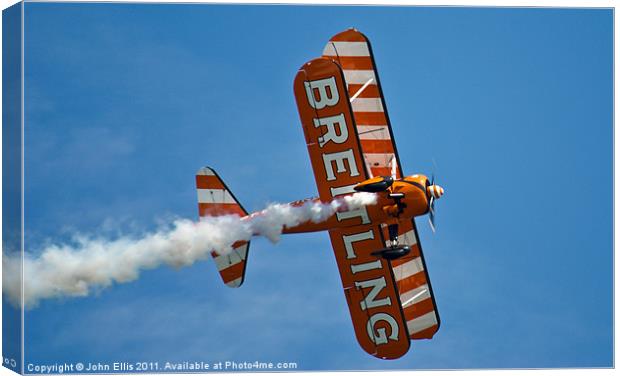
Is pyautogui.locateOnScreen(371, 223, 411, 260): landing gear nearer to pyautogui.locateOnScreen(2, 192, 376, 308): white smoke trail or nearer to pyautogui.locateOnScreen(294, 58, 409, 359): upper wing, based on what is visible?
pyautogui.locateOnScreen(294, 58, 409, 359): upper wing

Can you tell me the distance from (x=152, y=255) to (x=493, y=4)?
6.53 meters

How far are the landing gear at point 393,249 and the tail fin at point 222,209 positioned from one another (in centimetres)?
217

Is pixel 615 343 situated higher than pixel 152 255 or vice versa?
pixel 152 255

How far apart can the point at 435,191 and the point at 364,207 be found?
1.08m

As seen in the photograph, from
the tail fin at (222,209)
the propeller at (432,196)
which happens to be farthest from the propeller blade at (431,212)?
the tail fin at (222,209)

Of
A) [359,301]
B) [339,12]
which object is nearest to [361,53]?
[339,12]

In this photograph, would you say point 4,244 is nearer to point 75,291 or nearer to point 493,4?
point 75,291

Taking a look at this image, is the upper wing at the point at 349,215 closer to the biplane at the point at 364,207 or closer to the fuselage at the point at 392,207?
the biplane at the point at 364,207

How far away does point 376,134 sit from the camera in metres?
18.0

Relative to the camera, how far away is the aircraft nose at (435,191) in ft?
56.7

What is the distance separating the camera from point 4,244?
1756 centimetres
